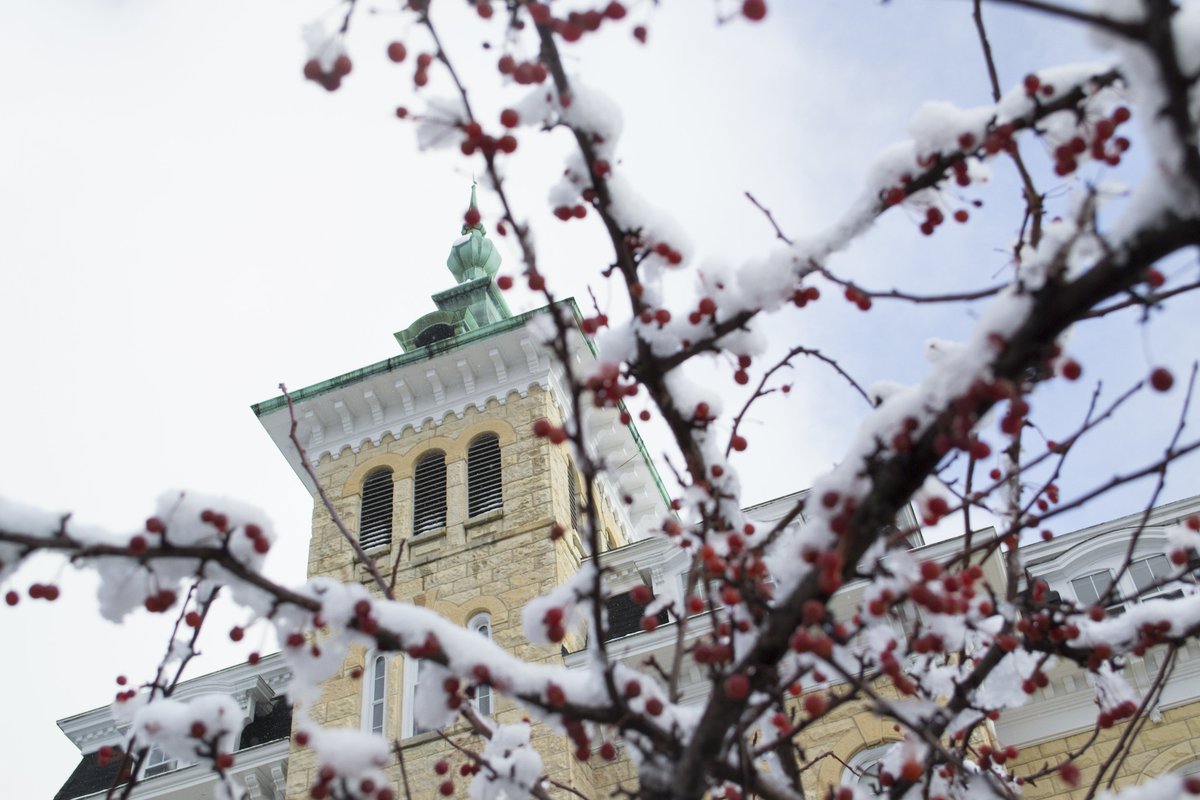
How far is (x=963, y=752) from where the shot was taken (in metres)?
5.22

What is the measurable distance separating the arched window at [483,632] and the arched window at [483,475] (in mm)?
2015

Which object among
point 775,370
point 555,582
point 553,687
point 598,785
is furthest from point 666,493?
point 553,687

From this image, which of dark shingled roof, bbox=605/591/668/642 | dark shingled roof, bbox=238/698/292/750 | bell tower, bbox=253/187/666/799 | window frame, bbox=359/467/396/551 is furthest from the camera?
window frame, bbox=359/467/396/551

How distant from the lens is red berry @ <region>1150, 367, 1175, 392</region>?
3.87 metres

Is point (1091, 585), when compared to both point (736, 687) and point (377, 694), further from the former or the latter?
point (736, 687)

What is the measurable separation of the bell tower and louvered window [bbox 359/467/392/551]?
0.02 m

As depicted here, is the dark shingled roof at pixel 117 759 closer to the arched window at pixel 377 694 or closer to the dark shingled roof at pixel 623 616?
the arched window at pixel 377 694

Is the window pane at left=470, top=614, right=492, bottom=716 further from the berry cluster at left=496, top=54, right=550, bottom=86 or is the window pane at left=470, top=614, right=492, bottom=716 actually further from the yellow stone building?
the berry cluster at left=496, top=54, right=550, bottom=86

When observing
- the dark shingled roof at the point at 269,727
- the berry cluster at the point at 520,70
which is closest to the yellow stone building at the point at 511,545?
the dark shingled roof at the point at 269,727

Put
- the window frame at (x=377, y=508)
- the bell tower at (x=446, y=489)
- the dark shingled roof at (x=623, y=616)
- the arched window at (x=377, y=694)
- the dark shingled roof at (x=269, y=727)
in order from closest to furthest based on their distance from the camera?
the dark shingled roof at (x=623, y=616), the arched window at (x=377, y=694), the bell tower at (x=446, y=489), the dark shingled roof at (x=269, y=727), the window frame at (x=377, y=508)

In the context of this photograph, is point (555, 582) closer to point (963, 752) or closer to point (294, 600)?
point (963, 752)

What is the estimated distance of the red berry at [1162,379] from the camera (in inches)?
152

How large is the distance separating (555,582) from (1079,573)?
6.90m

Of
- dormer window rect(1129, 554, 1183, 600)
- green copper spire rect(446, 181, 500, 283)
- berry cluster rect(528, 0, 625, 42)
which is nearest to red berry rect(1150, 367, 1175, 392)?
berry cluster rect(528, 0, 625, 42)
